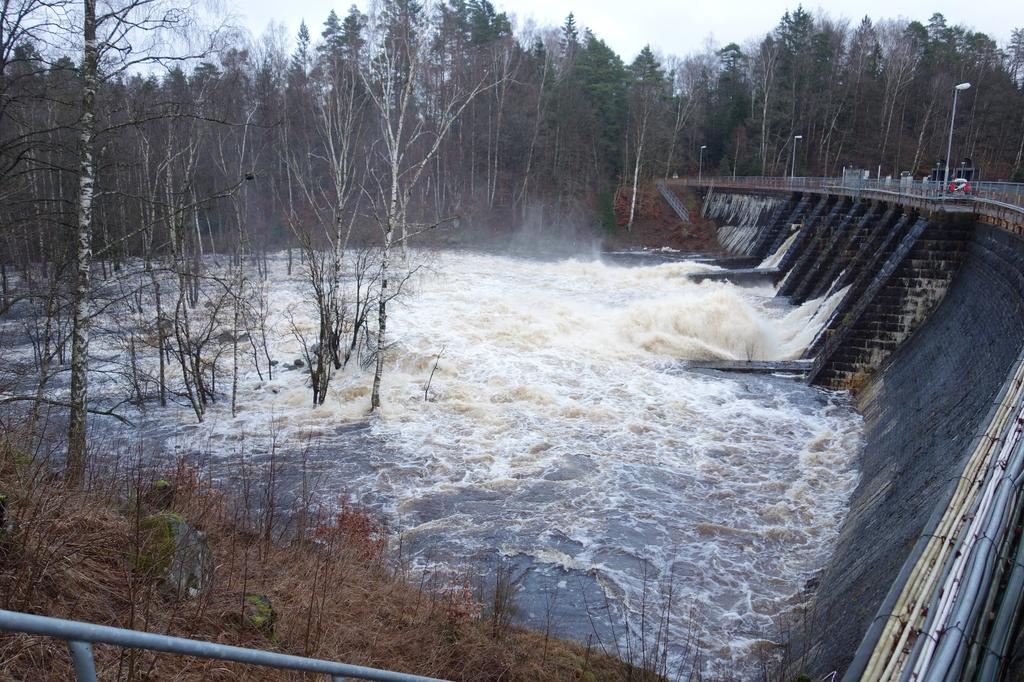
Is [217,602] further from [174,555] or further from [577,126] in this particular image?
[577,126]

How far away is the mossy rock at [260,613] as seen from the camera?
504 centimetres

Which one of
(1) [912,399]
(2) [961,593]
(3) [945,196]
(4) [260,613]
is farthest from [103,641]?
(3) [945,196]

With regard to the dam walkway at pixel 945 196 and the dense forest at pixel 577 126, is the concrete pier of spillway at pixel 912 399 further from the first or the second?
the dense forest at pixel 577 126

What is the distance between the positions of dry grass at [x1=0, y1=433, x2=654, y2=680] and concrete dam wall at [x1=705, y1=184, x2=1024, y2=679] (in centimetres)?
289

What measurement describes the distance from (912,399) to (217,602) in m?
12.9

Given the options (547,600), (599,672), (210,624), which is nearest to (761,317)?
(547,600)

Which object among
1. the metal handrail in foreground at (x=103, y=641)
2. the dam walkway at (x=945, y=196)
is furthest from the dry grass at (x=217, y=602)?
the dam walkway at (x=945, y=196)

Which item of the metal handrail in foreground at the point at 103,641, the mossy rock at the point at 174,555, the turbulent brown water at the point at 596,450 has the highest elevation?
the metal handrail in foreground at the point at 103,641

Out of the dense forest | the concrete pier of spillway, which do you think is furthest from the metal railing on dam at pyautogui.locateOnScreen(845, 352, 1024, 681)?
the dense forest

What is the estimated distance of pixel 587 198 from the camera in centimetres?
5116

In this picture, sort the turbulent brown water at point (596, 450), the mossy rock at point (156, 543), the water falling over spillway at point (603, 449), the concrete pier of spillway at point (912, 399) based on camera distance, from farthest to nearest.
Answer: the water falling over spillway at point (603, 449) < the turbulent brown water at point (596, 450) < the mossy rock at point (156, 543) < the concrete pier of spillway at point (912, 399)

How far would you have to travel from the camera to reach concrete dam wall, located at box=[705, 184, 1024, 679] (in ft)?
24.0

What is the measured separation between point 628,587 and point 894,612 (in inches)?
194

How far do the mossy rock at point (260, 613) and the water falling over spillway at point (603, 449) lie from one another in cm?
349
